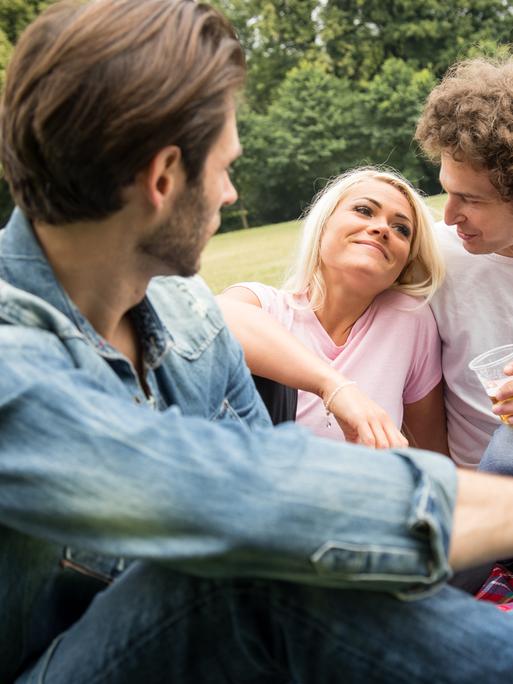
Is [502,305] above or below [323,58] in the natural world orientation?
above

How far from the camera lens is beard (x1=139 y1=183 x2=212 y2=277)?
120 cm

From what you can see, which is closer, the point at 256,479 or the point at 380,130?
the point at 256,479

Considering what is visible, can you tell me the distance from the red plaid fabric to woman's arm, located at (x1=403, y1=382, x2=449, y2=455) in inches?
24.6

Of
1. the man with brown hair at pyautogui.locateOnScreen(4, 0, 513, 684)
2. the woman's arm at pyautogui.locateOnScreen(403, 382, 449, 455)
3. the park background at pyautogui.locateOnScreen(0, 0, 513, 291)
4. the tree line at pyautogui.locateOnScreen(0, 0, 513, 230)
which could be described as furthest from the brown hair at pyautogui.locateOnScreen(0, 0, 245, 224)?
the tree line at pyautogui.locateOnScreen(0, 0, 513, 230)

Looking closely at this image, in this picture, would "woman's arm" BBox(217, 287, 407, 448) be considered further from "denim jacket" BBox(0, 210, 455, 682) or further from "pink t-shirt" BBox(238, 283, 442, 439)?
"denim jacket" BBox(0, 210, 455, 682)

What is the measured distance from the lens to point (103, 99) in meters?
1.05

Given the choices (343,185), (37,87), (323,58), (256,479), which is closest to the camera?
(256,479)

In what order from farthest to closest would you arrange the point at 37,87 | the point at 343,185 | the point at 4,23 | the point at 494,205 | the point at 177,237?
the point at 4,23
the point at 343,185
the point at 494,205
the point at 177,237
the point at 37,87

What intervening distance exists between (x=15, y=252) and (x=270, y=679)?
75 cm

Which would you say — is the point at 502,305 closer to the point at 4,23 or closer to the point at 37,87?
the point at 37,87

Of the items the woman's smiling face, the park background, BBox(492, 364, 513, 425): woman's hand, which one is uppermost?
the woman's smiling face

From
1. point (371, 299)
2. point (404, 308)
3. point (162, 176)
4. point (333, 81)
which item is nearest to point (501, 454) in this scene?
point (404, 308)

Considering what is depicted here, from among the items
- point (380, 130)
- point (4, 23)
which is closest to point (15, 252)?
point (4, 23)

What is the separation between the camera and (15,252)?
114 centimetres
